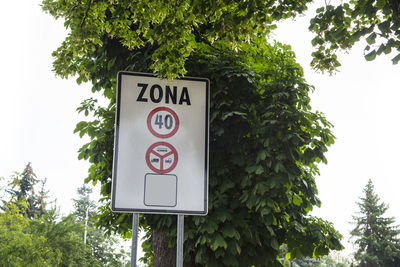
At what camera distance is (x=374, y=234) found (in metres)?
50.1

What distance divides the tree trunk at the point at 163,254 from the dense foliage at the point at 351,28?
13.5 feet

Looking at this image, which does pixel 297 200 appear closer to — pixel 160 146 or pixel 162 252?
pixel 162 252

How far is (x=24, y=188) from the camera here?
218 ft

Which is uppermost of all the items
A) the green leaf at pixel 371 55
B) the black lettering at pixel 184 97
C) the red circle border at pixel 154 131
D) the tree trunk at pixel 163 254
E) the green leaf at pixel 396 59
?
the green leaf at pixel 371 55

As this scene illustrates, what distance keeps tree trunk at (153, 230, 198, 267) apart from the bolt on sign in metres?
5.07

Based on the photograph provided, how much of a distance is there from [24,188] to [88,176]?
62049mm

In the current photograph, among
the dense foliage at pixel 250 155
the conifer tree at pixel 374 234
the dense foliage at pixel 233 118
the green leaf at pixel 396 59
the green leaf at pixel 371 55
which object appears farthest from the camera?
the conifer tree at pixel 374 234

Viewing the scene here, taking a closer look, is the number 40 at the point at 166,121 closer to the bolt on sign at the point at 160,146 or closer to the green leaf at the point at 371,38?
the bolt on sign at the point at 160,146

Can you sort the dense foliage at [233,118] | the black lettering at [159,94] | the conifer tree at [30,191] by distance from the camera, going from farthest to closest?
the conifer tree at [30,191], the dense foliage at [233,118], the black lettering at [159,94]

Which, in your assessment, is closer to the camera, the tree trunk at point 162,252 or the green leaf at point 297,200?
the green leaf at point 297,200

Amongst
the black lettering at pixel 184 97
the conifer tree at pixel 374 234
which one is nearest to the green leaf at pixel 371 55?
the black lettering at pixel 184 97

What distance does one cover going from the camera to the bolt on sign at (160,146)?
3.31 meters

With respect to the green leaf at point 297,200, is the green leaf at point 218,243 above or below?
below

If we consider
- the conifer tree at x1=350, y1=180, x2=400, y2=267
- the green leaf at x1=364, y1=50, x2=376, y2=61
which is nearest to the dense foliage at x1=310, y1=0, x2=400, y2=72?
the green leaf at x1=364, y1=50, x2=376, y2=61
